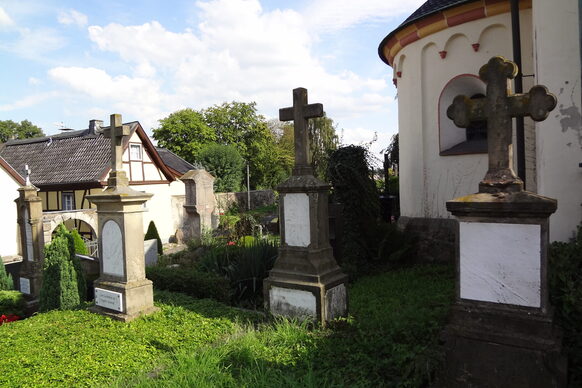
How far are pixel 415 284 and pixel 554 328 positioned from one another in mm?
4318

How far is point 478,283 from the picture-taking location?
10.1 feet

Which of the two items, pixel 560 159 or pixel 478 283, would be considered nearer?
pixel 478 283

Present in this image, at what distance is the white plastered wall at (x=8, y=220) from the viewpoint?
56.6 ft

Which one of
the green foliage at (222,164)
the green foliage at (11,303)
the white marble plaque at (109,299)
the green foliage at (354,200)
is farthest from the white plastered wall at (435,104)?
the green foliage at (222,164)

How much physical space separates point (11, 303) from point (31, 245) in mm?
1771

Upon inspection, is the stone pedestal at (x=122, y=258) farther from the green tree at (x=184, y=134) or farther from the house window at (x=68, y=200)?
the green tree at (x=184, y=134)

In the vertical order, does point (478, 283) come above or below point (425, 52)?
below

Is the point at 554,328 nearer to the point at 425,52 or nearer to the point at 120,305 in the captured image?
the point at 120,305

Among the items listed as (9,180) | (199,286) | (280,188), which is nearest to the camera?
(280,188)

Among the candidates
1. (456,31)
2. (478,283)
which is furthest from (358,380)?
(456,31)

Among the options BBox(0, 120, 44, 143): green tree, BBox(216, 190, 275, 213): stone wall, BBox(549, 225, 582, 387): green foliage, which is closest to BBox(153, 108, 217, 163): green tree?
BBox(216, 190, 275, 213): stone wall

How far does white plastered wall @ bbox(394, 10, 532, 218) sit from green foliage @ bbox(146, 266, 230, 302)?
5.11 metres

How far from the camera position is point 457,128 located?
8.97 meters

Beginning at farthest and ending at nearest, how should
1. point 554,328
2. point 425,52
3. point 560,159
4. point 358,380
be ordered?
point 425,52, point 560,159, point 358,380, point 554,328
